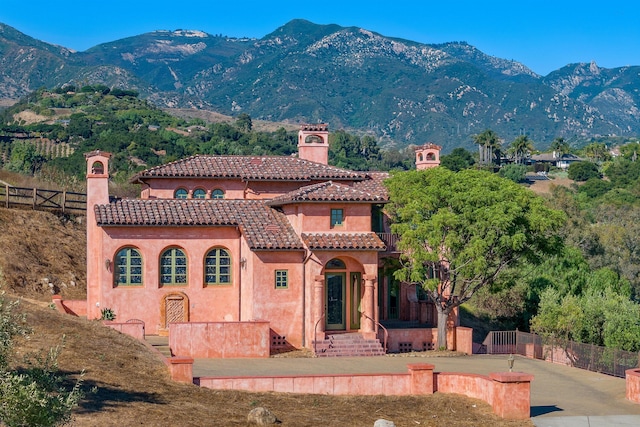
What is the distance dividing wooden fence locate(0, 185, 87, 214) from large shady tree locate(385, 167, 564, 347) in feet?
71.6

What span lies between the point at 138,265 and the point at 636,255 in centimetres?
4331

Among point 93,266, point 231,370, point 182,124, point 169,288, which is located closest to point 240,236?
point 169,288

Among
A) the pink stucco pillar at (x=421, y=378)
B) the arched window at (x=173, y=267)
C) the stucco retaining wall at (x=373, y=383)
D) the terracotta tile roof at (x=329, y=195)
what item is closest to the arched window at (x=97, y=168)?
the arched window at (x=173, y=267)

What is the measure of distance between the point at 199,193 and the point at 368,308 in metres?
10.3

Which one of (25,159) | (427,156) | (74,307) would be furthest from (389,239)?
(25,159)

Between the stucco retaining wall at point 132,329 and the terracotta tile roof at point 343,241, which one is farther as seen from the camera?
the terracotta tile roof at point 343,241

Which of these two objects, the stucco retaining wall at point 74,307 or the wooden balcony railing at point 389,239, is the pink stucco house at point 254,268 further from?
the stucco retaining wall at point 74,307

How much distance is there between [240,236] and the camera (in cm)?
3903

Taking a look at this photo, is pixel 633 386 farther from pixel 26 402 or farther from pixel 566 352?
pixel 26 402

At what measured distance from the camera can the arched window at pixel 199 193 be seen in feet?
143

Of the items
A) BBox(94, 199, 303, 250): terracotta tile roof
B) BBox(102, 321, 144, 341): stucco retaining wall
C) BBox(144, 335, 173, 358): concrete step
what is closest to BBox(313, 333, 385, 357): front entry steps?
BBox(94, 199, 303, 250): terracotta tile roof

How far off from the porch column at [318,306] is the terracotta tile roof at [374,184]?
15.8ft

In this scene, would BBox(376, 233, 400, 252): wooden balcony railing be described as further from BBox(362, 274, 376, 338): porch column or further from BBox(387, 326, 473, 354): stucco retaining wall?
BBox(387, 326, 473, 354): stucco retaining wall

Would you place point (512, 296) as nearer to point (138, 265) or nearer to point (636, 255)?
point (138, 265)
